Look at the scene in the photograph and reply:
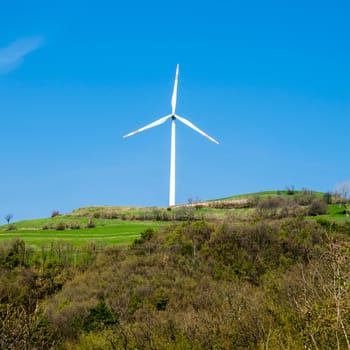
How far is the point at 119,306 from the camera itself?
71.1 metres

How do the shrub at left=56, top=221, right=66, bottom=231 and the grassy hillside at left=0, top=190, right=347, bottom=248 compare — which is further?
the shrub at left=56, top=221, right=66, bottom=231

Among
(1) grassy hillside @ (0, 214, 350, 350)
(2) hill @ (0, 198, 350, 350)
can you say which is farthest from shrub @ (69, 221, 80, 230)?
(1) grassy hillside @ (0, 214, 350, 350)

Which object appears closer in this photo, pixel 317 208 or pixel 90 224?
pixel 317 208

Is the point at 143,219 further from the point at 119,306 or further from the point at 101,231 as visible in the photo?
the point at 119,306

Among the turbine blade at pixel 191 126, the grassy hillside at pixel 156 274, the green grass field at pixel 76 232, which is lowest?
the grassy hillside at pixel 156 274

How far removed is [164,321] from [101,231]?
55.8m

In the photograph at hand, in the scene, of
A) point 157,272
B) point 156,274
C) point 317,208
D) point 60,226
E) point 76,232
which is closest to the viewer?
point 156,274

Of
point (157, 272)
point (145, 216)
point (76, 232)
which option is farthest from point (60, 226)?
point (157, 272)

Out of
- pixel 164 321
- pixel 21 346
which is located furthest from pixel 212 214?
pixel 21 346

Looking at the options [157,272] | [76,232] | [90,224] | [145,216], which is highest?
[145,216]

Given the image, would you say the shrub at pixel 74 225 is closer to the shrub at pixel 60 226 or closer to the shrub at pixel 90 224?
the shrub at pixel 60 226

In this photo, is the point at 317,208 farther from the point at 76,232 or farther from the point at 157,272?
the point at 76,232

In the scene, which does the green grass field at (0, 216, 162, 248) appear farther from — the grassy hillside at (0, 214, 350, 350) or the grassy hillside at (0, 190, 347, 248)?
the grassy hillside at (0, 214, 350, 350)

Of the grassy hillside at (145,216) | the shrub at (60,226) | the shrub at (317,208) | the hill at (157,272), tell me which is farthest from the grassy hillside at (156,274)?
the shrub at (60,226)
